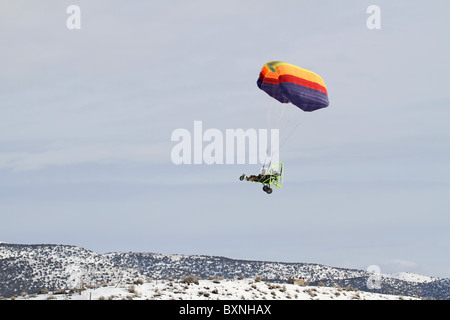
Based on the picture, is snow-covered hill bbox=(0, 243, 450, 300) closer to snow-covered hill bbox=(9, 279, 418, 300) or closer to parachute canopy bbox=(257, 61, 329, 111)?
snow-covered hill bbox=(9, 279, 418, 300)

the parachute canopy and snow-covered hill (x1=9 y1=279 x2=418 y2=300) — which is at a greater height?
the parachute canopy

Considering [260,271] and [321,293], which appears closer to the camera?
[321,293]

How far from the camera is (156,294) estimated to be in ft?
213

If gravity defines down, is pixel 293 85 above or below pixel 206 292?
above

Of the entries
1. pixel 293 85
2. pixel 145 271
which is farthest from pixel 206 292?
pixel 145 271

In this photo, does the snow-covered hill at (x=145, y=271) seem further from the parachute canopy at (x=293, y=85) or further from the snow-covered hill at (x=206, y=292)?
the parachute canopy at (x=293, y=85)

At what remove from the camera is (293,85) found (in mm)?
67750

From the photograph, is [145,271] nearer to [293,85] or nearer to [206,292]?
[206,292]

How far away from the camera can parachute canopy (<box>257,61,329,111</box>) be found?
67.8 m

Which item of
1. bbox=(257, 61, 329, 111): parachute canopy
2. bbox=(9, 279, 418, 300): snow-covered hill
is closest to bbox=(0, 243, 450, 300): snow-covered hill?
bbox=(9, 279, 418, 300): snow-covered hill
